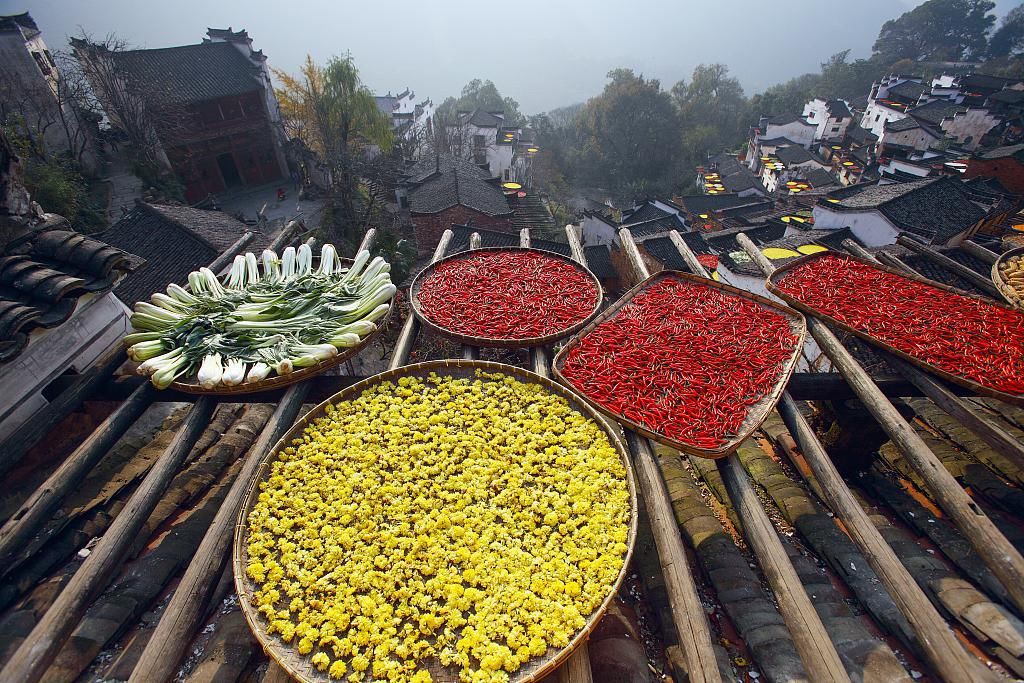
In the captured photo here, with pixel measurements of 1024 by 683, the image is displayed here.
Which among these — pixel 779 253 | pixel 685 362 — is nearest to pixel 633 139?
pixel 779 253

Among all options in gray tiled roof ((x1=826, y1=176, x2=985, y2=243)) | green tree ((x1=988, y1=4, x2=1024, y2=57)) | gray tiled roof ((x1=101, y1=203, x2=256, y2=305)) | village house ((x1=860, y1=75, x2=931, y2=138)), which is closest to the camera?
gray tiled roof ((x1=101, y1=203, x2=256, y2=305))

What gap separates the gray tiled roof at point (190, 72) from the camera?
20.8 meters

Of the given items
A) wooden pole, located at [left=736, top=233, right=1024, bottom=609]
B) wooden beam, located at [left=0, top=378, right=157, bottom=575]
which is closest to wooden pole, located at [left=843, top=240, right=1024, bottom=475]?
wooden pole, located at [left=736, top=233, right=1024, bottom=609]

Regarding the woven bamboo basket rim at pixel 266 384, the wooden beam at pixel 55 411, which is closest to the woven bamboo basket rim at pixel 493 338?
the woven bamboo basket rim at pixel 266 384

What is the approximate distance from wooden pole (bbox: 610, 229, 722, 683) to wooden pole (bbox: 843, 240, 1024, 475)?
284cm

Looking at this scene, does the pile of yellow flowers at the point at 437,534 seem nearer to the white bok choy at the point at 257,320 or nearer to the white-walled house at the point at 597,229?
the white bok choy at the point at 257,320

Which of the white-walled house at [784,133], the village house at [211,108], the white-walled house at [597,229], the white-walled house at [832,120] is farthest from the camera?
the white-walled house at [784,133]

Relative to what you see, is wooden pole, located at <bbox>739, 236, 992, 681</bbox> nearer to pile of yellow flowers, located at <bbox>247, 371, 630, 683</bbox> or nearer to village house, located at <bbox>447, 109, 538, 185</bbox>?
pile of yellow flowers, located at <bbox>247, 371, 630, 683</bbox>

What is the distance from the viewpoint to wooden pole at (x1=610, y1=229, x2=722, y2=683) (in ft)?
8.49

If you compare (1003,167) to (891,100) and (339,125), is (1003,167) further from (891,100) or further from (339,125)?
(339,125)

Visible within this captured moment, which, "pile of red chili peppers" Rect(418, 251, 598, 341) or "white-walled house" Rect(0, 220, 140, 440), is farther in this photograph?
"pile of red chili peppers" Rect(418, 251, 598, 341)

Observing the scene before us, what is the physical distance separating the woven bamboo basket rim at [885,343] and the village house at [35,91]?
2428 centimetres

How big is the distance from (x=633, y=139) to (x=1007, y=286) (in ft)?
147

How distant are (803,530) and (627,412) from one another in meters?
2.20
